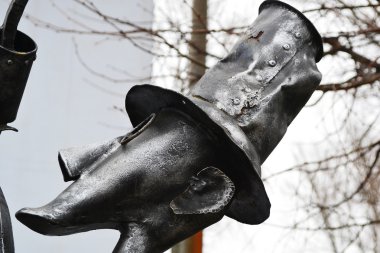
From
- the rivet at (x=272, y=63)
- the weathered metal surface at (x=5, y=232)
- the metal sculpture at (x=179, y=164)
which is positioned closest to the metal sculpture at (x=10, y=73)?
the weathered metal surface at (x=5, y=232)

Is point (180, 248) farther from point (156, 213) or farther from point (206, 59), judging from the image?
point (156, 213)

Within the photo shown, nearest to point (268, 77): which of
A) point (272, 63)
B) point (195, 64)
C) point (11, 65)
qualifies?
point (272, 63)

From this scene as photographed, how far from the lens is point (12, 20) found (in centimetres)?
Answer: 127

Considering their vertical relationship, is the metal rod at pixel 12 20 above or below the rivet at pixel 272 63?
below

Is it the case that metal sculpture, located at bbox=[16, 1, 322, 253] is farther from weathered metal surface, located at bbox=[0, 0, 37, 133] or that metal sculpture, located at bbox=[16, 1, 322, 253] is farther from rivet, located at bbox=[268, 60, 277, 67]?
weathered metal surface, located at bbox=[0, 0, 37, 133]

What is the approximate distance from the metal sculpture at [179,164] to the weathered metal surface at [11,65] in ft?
0.57

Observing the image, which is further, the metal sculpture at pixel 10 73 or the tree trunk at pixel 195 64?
the tree trunk at pixel 195 64

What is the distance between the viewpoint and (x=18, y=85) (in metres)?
1.32

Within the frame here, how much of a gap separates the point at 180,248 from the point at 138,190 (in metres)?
3.08

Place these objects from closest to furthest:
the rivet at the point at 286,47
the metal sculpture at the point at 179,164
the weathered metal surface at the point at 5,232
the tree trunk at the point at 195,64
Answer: the metal sculpture at the point at 179,164
the weathered metal surface at the point at 5,232
the rivet at the point at 286,47
the tree trunk at the point at 195,64

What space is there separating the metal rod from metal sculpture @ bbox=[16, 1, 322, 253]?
227 mm

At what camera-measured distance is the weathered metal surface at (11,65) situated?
127cm

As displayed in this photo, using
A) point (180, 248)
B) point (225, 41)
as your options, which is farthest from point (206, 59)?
point (180, 248)

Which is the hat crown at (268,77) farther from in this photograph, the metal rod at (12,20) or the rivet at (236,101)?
the metal rod at (12,20)
